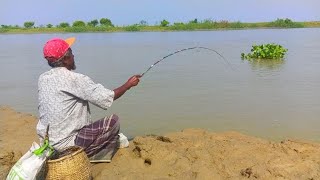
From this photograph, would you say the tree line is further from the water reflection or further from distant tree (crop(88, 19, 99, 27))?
the water reflection

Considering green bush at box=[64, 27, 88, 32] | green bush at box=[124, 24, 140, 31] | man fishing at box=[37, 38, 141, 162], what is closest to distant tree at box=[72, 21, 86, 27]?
green bush at box=[64, 27, 88, 32]

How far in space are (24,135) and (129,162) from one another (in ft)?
6.33

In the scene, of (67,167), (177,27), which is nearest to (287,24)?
(177,27)

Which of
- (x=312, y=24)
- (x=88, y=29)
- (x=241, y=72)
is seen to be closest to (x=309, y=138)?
(x=241, y=72)

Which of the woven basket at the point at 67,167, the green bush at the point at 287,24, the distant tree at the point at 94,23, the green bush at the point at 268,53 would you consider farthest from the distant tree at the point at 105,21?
the woven basket at the point at 67,167

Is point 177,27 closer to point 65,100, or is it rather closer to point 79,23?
point 79,23

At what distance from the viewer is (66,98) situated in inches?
143

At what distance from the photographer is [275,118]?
22.0ft

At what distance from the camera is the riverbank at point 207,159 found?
3811mm

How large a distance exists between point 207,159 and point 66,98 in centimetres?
140

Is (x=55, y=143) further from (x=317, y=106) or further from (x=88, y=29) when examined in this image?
(x=88, y=29)

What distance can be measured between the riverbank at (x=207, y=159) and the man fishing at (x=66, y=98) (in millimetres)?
467

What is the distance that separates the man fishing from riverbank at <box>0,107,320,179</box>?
0.47 metres

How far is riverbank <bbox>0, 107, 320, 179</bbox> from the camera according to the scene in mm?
3811
